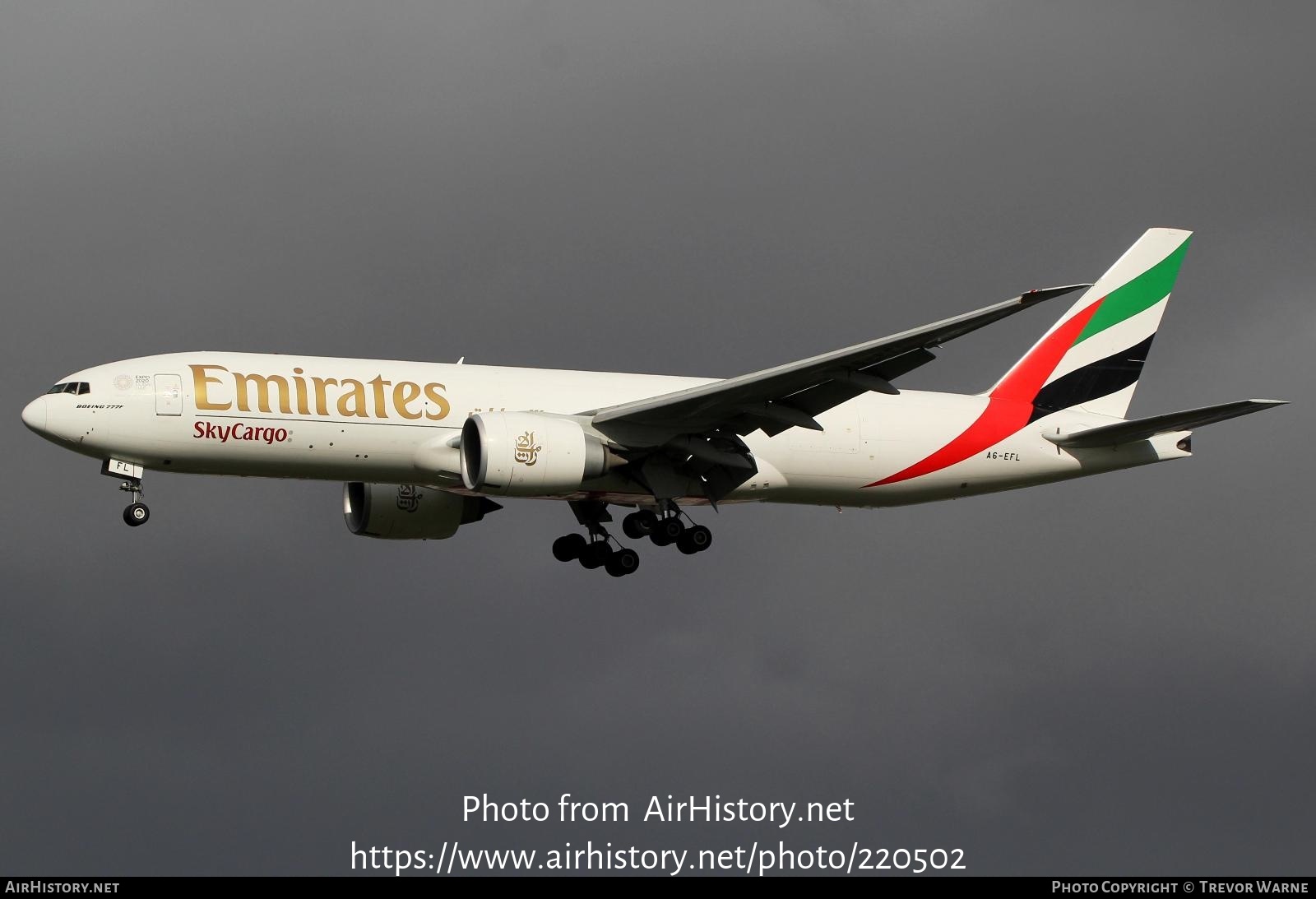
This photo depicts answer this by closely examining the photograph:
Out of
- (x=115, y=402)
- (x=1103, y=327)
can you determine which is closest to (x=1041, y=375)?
(x=1103, y=327)

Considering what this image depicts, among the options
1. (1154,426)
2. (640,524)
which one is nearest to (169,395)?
(640,524)

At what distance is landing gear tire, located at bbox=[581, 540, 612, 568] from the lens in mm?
46406

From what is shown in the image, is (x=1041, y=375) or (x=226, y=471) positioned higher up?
(x=1041, y=375)

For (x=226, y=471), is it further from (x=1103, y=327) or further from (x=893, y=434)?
(x=1103, y=327)

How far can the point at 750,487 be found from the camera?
1718 inches

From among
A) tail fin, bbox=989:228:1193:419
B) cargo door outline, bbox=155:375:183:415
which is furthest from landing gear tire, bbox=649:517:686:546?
cargo door outline, bbox=155:375:183:415

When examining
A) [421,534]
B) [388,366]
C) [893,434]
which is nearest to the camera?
[388,366]

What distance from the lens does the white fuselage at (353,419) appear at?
40250mm

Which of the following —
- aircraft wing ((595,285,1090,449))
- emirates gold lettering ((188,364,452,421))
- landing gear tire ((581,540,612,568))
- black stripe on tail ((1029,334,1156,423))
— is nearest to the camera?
aircraft wing ((595,285,1090,449))

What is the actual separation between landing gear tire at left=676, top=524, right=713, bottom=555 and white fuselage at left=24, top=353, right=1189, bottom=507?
38.6 inches

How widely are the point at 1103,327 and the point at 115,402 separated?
2343cm

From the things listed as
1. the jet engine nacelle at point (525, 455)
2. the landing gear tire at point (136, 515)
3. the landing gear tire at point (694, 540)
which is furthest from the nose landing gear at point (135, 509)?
the landing gear tire at point (694, 540)

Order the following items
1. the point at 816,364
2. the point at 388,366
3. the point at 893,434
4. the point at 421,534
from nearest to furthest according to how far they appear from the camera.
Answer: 1. the point at 816,364
2. the point at 388,366
3. the point at 893,434
4. the point at 421,534

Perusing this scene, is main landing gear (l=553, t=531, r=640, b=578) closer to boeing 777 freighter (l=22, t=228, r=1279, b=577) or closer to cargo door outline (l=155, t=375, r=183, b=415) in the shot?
boeing 777 freighter (l=22, t=228, r=1279, b=577)
